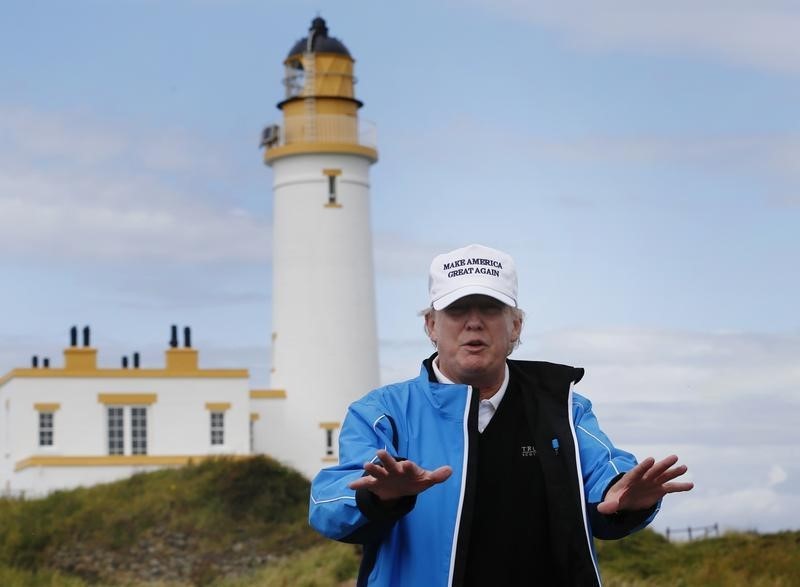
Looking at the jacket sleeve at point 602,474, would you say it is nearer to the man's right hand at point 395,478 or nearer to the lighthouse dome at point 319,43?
the man's right hand at point 395,478

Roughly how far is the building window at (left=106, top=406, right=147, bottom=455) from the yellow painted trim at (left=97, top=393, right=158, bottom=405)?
0.60 ft

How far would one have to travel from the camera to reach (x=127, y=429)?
40.5 metres

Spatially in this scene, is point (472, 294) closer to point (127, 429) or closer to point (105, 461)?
point (105, 461)

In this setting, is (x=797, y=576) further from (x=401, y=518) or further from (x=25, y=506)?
(x=25, y=506)

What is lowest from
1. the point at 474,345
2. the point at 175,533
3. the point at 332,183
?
the point at 175,533

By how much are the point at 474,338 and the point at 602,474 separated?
60 cm

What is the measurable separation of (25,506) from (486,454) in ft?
109

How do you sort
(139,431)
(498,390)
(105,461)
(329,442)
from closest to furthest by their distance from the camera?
(498,390) → (105,461) → (139,431) → (329,442)

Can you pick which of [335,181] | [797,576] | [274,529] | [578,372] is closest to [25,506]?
[274,529]

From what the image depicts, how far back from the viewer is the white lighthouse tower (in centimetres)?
4147

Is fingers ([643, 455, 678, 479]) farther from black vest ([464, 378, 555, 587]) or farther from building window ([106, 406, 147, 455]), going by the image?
building window ([106, 406, 147, 455])

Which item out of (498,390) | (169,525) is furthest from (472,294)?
(169,525)

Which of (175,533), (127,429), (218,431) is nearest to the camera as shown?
(175,533)

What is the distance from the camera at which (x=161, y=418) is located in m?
40.6
